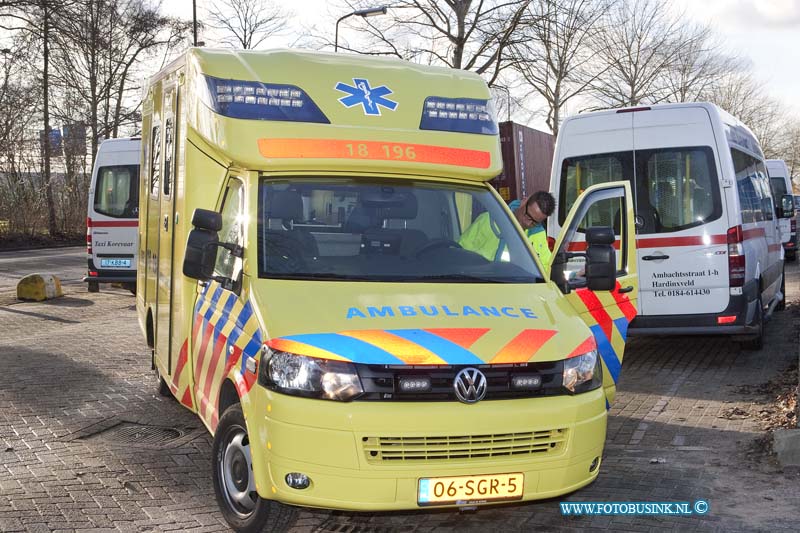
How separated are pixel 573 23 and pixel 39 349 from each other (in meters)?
29.7

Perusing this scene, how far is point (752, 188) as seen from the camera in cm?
1128

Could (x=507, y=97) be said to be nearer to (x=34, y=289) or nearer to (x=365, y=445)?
(x=34, y=289)

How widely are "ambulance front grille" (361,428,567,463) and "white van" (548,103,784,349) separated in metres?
5.64

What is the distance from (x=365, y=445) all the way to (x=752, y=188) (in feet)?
28.1

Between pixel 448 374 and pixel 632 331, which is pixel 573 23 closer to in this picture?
pixel 632 331

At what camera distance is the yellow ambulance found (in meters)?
4.17

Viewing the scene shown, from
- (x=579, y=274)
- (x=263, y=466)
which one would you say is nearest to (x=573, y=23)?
(x=579, y=274)

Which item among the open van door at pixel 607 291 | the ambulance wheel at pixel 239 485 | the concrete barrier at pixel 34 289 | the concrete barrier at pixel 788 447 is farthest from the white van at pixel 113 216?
the concrete barrier at pixel 788 447

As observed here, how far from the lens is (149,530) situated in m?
5.03

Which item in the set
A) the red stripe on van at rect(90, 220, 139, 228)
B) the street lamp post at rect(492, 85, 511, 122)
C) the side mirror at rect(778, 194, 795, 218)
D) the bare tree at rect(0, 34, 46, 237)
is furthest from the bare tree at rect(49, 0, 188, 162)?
the side mirror at rect(778, 194, 795, 218)

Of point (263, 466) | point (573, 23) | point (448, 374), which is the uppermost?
point (573, 23)

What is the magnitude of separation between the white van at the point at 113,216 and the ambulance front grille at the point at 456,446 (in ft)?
46.4

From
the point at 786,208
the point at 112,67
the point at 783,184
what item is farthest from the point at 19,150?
the point at 786,208

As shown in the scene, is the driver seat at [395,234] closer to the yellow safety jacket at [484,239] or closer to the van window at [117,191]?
the yellow safety jacket at [484,239]
